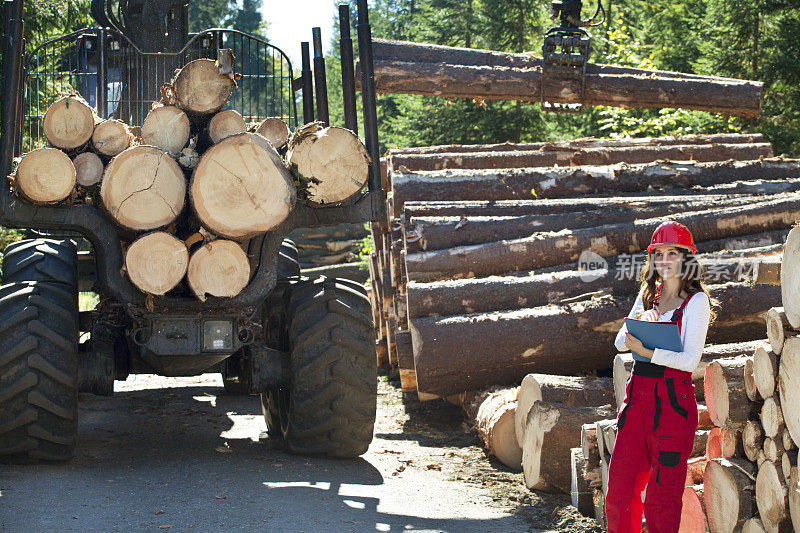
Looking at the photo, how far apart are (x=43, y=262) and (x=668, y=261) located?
15.0ft

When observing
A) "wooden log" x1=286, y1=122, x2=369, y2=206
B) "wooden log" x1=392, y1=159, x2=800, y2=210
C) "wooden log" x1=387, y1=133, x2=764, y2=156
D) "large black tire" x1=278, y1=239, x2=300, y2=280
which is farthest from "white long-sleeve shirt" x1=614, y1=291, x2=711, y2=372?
"wooden log" x1=387, y1=133, x2=764, y2=156

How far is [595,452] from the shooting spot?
5223 mm

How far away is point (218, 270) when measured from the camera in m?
5.67

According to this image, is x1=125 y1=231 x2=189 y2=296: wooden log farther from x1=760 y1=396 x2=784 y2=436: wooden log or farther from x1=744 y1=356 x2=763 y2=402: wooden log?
x1=760 y1=396 x2=784 y2=436: wooden log

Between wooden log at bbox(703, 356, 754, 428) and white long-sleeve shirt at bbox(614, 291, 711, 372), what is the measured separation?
334 millimetres

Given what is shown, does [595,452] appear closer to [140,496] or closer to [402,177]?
[140,496]

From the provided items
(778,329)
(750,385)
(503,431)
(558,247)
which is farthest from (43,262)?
(778,329)

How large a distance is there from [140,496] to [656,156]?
26.5 feet

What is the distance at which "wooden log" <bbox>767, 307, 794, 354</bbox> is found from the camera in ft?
13.0

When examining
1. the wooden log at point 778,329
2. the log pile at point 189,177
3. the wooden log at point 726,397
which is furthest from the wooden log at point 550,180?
the wooden log at point 778,329

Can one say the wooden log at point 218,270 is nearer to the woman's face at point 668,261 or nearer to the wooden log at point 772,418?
the woman's face at point 668,261

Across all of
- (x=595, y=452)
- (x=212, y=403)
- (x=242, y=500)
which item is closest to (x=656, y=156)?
(x=212, y=403)

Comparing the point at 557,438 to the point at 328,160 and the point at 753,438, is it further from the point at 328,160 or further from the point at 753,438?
the point at 328,160

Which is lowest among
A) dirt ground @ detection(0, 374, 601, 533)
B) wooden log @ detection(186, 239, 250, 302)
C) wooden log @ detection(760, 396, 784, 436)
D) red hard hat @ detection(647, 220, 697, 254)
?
dirt ground @ detection(0, 374, 601, 533)
